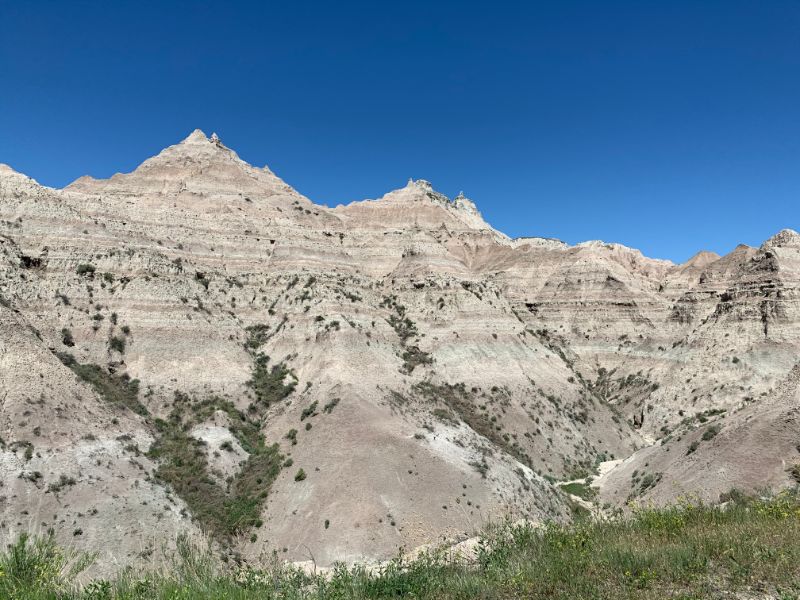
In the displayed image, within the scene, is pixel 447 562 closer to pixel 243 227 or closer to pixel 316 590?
pixel 316 590

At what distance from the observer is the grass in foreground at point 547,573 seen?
24.8 feet

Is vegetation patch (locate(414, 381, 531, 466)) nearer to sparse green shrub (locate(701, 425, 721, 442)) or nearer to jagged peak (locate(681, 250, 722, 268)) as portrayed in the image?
sparse green shrub (locate(701, 425, 721, 442))

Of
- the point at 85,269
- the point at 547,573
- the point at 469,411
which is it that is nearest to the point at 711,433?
the point at 469,411

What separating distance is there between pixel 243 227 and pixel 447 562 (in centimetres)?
5157

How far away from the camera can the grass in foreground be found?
7562 millimetres

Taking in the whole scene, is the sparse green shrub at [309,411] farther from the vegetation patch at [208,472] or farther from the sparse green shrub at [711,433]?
the sparse green shrub at [711,433]

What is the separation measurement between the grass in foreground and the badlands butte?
284cm

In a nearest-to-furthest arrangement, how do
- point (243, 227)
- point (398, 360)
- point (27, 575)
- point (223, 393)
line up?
point (27, 575), point (223, 393), point (398, 360), point (243, 227)

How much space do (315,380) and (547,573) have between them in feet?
102

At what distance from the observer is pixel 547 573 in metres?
8.56

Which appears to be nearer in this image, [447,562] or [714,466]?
[447,562]

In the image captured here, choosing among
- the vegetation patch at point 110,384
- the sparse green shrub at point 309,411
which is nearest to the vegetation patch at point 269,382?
the sparse green shrub at point 309,411

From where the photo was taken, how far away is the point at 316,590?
935cm

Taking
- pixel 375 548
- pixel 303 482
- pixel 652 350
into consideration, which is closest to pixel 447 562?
pixel 375 548
